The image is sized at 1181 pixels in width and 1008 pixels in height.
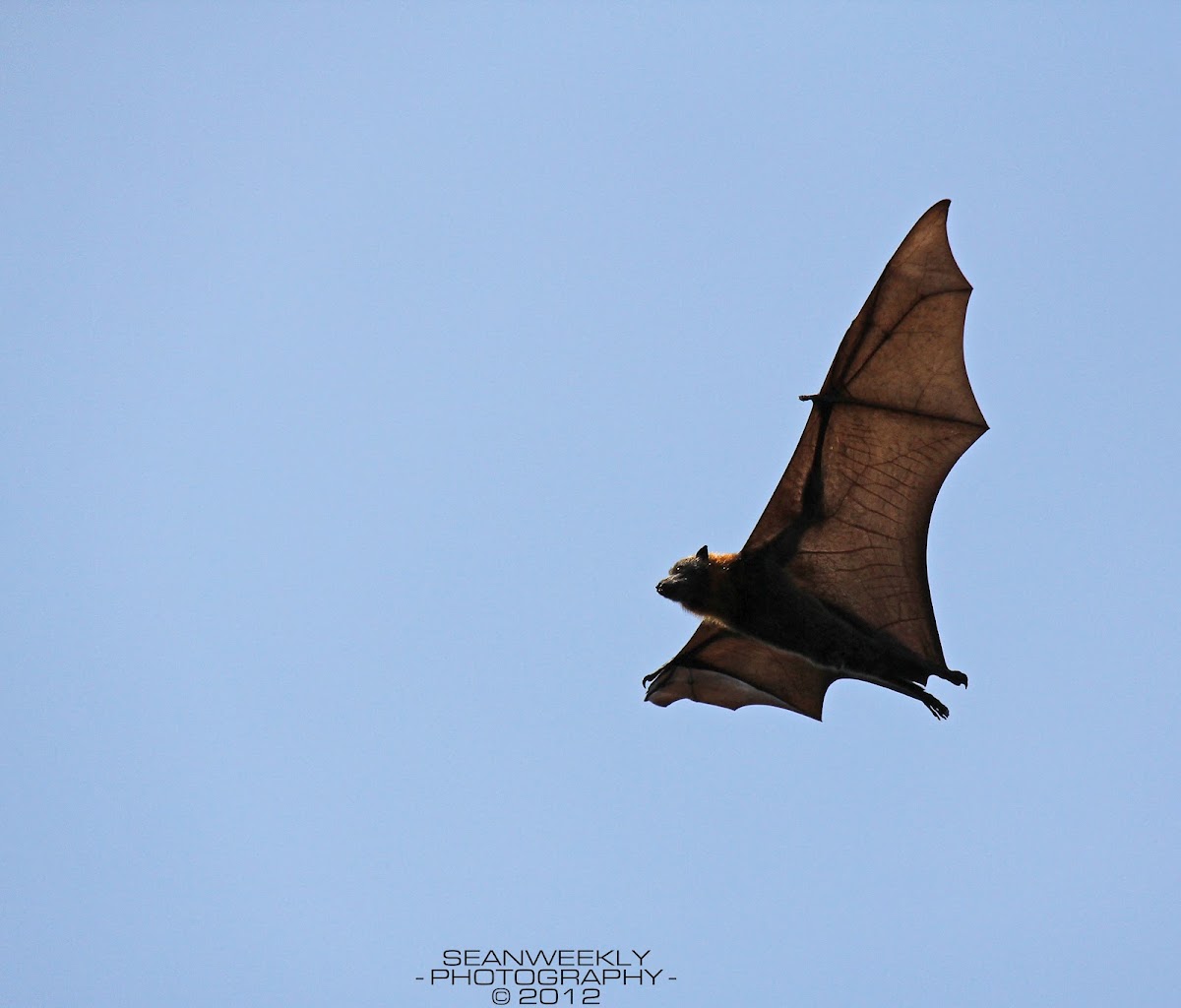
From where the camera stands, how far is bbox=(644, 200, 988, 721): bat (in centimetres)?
859

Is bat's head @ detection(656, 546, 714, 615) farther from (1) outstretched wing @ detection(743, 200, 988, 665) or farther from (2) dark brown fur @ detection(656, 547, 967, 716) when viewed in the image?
(1) outstretched wing @ detection(743, 200, 988, 665)

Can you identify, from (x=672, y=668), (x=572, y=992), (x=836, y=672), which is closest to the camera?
(x=836, y=672)

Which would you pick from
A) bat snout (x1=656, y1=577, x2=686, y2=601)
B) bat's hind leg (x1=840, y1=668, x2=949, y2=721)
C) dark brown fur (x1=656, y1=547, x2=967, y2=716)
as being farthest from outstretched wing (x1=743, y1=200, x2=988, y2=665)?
bat snout (x1=656, y1=577, x2=686, y2=601)

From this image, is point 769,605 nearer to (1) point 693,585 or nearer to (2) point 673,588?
(1) point 693,585

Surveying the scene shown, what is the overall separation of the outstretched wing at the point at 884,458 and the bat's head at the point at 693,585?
436mm

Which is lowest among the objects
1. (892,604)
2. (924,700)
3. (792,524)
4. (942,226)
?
(924,700)

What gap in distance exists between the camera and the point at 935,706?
8602mm

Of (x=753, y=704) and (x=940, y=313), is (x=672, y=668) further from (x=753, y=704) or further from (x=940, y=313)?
(x=940, y=313)

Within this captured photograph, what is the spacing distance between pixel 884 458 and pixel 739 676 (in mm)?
2781

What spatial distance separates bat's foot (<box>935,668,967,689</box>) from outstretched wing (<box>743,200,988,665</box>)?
119 mm

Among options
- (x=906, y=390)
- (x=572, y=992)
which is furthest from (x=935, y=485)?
(x=572, y=992)

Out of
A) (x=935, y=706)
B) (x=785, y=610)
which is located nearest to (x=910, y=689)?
(x=935, y=706)

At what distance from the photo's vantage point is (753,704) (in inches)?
420

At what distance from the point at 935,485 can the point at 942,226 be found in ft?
6.82
